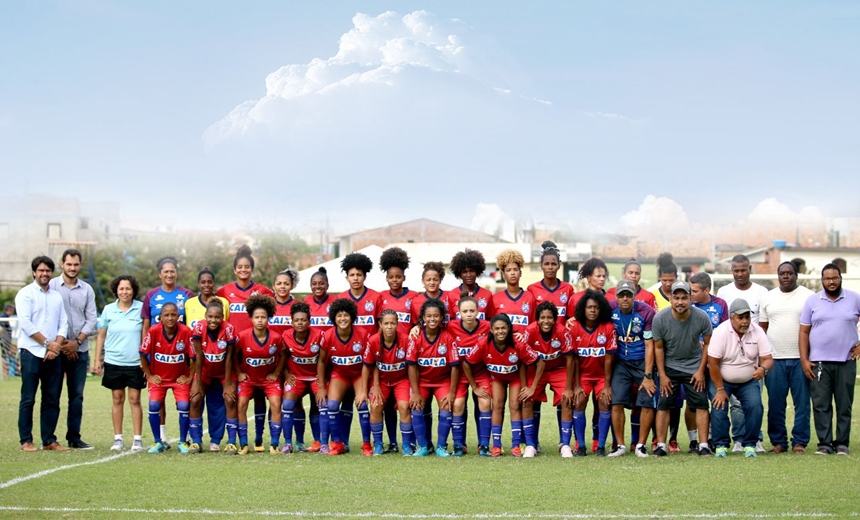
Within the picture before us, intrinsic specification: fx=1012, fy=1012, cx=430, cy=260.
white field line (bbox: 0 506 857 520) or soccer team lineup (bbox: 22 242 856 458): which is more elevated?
soccer team lineup (bbox: 22 242 856 458)

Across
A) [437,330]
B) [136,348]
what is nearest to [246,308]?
[136,348]

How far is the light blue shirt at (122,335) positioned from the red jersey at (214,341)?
70 cm

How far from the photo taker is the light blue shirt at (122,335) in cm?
1052

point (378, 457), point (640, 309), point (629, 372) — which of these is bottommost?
point (378, 457)

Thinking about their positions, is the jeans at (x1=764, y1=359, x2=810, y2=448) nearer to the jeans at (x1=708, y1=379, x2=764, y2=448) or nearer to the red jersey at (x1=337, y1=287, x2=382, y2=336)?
the jeans at (x1=708, y1=379, x2=764, y2=448)

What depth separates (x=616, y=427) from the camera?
388 inches

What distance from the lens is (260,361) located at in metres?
10.2

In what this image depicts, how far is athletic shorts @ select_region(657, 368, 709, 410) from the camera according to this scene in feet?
31.9

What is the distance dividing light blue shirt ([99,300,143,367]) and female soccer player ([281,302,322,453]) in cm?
160

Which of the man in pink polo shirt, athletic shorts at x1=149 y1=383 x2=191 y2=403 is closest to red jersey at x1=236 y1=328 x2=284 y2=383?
athletic shorts at x1=149 y1=383 x2=191 y2=403

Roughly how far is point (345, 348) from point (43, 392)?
3335 millimetres

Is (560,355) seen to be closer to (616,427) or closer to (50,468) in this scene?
(616,427)

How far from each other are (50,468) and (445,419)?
3.68 meters

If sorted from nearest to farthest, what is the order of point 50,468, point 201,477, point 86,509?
point 86,509 < point 201,477 < point 50,468
